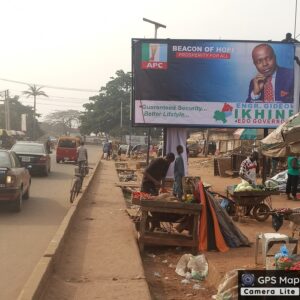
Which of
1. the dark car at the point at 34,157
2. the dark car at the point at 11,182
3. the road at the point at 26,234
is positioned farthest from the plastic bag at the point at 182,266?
the dark car at the point at 34,157

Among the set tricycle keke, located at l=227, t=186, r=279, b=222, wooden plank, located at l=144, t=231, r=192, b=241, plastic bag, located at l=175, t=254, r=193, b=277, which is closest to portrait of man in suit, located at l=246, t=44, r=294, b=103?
tricycle keke, located at l=227, t=186, r=279, b=222

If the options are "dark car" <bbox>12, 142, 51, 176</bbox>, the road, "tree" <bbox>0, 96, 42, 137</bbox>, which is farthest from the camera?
"tree" <bbox>0, 96, 42, 137</bbox>

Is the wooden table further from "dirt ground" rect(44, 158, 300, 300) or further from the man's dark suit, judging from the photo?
the man's dark suit

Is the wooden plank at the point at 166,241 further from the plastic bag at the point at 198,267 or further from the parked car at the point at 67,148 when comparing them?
the parked car at the point at 67,148

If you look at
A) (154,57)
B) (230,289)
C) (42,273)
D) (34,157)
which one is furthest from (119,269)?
(34,157)

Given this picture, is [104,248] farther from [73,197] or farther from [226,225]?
[73,197]

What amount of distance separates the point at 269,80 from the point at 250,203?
7324mm

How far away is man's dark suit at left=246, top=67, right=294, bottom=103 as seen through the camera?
1778 centimetres

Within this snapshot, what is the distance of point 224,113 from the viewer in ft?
58.3

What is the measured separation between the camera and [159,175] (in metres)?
10.3

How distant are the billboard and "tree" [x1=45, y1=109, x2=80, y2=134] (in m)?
→ 124

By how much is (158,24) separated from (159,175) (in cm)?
1108

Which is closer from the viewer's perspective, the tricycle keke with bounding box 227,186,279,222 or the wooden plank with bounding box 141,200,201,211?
the wooden plank with bounding box 141,200,201,211

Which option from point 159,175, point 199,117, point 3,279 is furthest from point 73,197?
point 3,279
